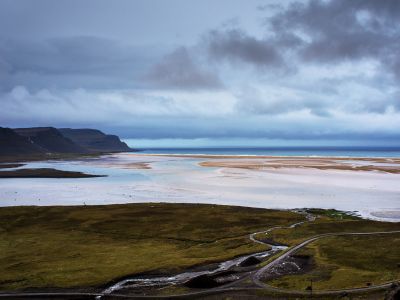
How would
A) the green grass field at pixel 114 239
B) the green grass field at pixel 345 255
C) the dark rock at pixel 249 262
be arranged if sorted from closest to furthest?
1. the green grass field at pixel 345 255
2. the green grass field at pixel 114 239
3. the dark rock at pixel 249 262

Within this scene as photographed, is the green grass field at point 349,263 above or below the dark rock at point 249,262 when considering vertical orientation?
above

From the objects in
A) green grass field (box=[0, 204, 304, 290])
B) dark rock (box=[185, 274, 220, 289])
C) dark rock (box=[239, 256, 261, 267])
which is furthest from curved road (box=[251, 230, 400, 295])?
green grass field (box=[0, 204, 304, 290])

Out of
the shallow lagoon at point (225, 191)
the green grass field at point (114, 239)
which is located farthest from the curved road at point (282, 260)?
the shallow lagoon at point (225, 191)

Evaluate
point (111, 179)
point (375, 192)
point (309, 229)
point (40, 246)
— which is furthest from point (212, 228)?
point (111, 179)

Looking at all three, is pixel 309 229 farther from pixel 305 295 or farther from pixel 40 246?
pixel 40 246

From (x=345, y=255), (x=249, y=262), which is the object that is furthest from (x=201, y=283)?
(x=345, y=255)

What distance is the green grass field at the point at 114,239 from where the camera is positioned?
163ft

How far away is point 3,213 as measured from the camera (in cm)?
8812

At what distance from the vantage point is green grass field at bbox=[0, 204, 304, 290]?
49656mm

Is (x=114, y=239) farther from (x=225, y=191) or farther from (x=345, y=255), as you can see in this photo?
(x=225, y=191)

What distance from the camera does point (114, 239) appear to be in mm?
68812

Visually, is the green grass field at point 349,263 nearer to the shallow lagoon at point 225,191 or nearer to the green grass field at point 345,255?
the green grass field at point 345,255

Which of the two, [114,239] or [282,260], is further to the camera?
[114,239]

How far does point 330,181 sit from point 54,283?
11412 cm
